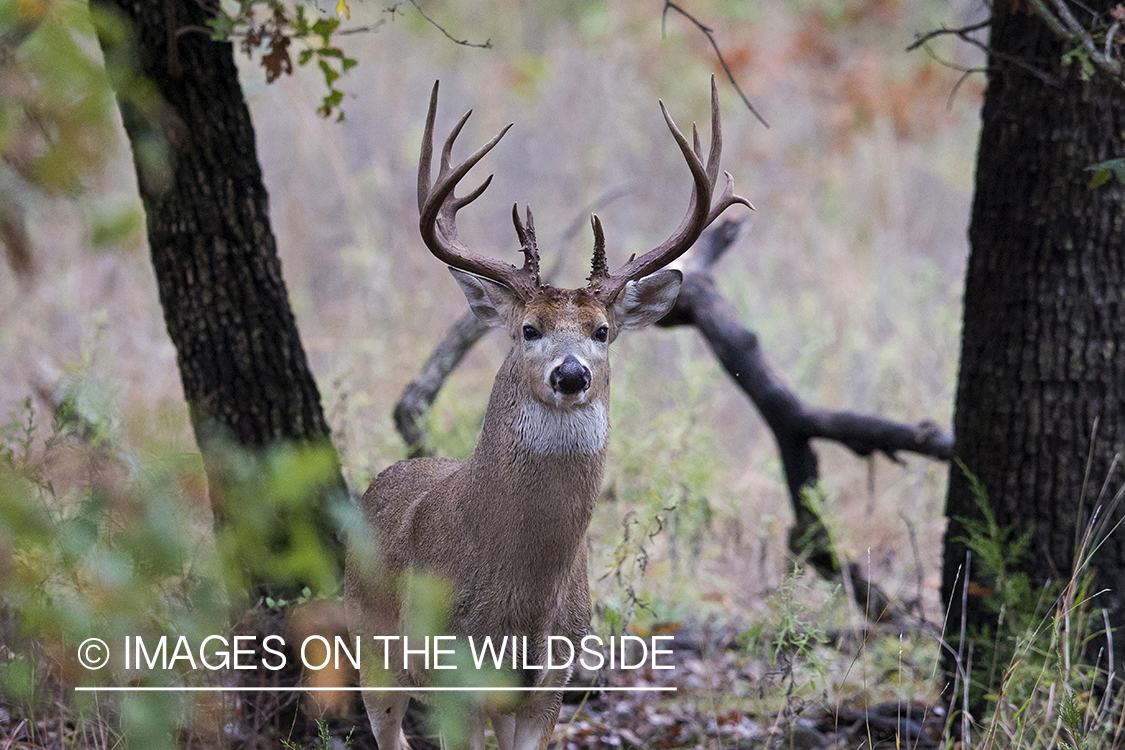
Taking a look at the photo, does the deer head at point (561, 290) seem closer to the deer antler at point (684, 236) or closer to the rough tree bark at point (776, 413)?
the deer antler at point (684, 236)

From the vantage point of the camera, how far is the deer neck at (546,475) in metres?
3.45

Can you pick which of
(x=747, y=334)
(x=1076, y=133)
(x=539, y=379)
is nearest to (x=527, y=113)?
(x=747, y=334)

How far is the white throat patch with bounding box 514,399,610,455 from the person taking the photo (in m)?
3.44

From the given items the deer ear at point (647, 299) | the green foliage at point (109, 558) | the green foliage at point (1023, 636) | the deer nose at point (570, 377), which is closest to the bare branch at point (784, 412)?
the green foliage at point (1023, 636)

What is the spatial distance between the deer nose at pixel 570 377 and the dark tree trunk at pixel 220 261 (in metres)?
1.00

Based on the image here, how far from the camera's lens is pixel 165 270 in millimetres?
4141

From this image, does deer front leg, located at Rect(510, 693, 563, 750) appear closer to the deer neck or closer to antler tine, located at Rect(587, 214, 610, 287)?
the deer neck

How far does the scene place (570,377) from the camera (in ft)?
10.7

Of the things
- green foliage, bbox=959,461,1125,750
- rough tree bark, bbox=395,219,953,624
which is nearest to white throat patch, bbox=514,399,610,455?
green foliage, bbox=959,461,1125,750

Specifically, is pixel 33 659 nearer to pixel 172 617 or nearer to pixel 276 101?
pixel 172 617

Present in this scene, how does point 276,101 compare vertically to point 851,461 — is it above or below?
above

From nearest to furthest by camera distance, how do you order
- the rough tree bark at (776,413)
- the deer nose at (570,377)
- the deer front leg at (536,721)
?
the deer nose at (570,377) → the deer front leg at (536,721) → the rough tree bark at (776,413)

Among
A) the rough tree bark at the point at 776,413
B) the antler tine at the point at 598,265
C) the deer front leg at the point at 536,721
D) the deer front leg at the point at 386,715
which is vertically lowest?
the deer front leg at the point at 386,715

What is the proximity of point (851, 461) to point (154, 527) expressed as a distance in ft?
24.4
